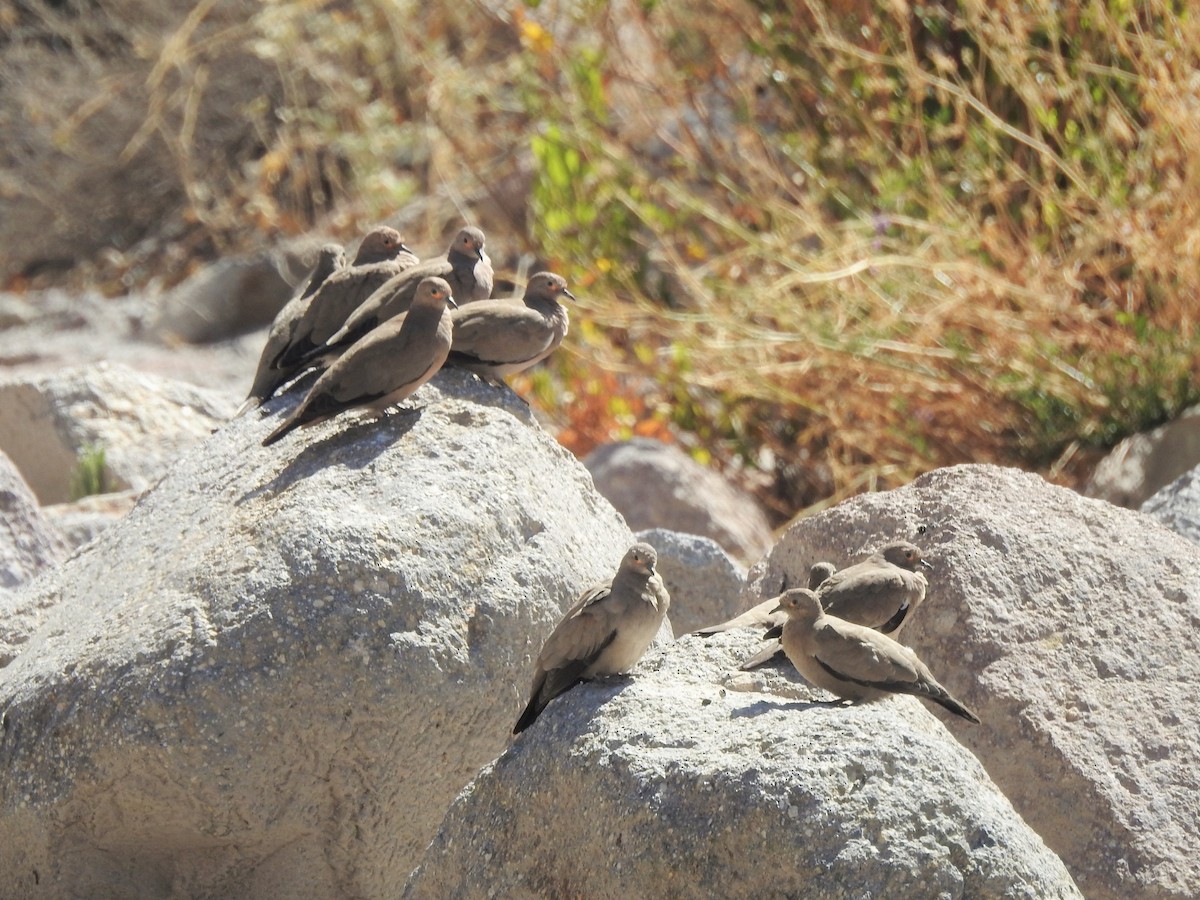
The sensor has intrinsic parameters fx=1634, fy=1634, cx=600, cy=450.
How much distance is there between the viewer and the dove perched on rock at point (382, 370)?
4266 millimetres

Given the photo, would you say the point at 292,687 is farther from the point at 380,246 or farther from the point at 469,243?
the point at 380,246

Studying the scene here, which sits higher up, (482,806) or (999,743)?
(482,806)

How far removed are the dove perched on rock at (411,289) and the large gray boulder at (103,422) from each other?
2753 mm

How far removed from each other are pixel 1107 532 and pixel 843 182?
4311mm

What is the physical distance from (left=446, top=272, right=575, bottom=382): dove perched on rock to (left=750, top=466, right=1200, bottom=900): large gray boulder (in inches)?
37.6

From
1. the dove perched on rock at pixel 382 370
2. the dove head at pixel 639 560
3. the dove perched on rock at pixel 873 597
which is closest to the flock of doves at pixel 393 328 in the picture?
the dove perched on rock at pixel 382 370

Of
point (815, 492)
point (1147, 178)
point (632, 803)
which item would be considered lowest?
point (815, 492)

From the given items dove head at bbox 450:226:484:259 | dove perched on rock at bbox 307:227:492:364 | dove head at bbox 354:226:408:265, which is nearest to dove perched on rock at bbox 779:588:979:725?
dove perched on rock at bbox 307:227:492:364

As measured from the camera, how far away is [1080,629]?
435 centimetres

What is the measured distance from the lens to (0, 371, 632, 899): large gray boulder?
3855mm

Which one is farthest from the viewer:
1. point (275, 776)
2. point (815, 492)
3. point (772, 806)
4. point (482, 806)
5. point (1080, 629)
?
point (815, 492)

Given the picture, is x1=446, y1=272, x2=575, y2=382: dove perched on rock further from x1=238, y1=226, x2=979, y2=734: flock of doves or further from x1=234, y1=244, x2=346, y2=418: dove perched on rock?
x1=234, y1=244, x2=346, y2=418: dove perched on rock

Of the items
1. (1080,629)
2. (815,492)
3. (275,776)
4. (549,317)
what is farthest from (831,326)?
(275,776)

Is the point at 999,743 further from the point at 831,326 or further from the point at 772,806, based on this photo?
the point at 831,326
